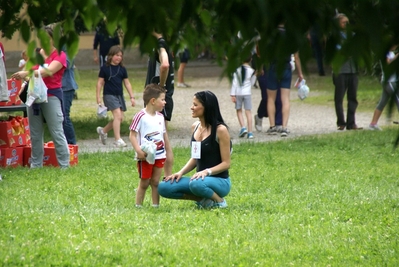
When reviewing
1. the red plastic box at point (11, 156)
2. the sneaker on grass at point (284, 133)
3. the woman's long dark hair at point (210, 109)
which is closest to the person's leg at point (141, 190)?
the woman's long dark hair at point (210, 109)

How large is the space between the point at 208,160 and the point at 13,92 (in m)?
4.78

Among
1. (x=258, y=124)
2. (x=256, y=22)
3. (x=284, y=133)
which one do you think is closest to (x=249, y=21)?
(x=256, y=22)

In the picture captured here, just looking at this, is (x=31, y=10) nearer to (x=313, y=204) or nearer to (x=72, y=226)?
(x=72, y=226)

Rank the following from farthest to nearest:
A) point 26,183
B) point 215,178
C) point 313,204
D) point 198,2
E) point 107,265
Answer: point 26,183, point 313,204, point 215,178, point 107,265, point 198,2

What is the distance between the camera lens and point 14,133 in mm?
11352

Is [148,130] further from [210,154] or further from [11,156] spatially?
[11,156]

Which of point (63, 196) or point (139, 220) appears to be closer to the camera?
point (139, 220)

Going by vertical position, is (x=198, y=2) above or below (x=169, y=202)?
above

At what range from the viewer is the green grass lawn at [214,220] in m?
6.21

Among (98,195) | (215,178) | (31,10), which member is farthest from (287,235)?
(31,10)

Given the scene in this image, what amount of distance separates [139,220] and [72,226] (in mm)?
606

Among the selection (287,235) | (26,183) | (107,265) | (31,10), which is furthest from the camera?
(26,183)

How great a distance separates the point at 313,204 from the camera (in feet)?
27.7

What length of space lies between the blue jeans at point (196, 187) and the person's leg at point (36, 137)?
339 centimetres
